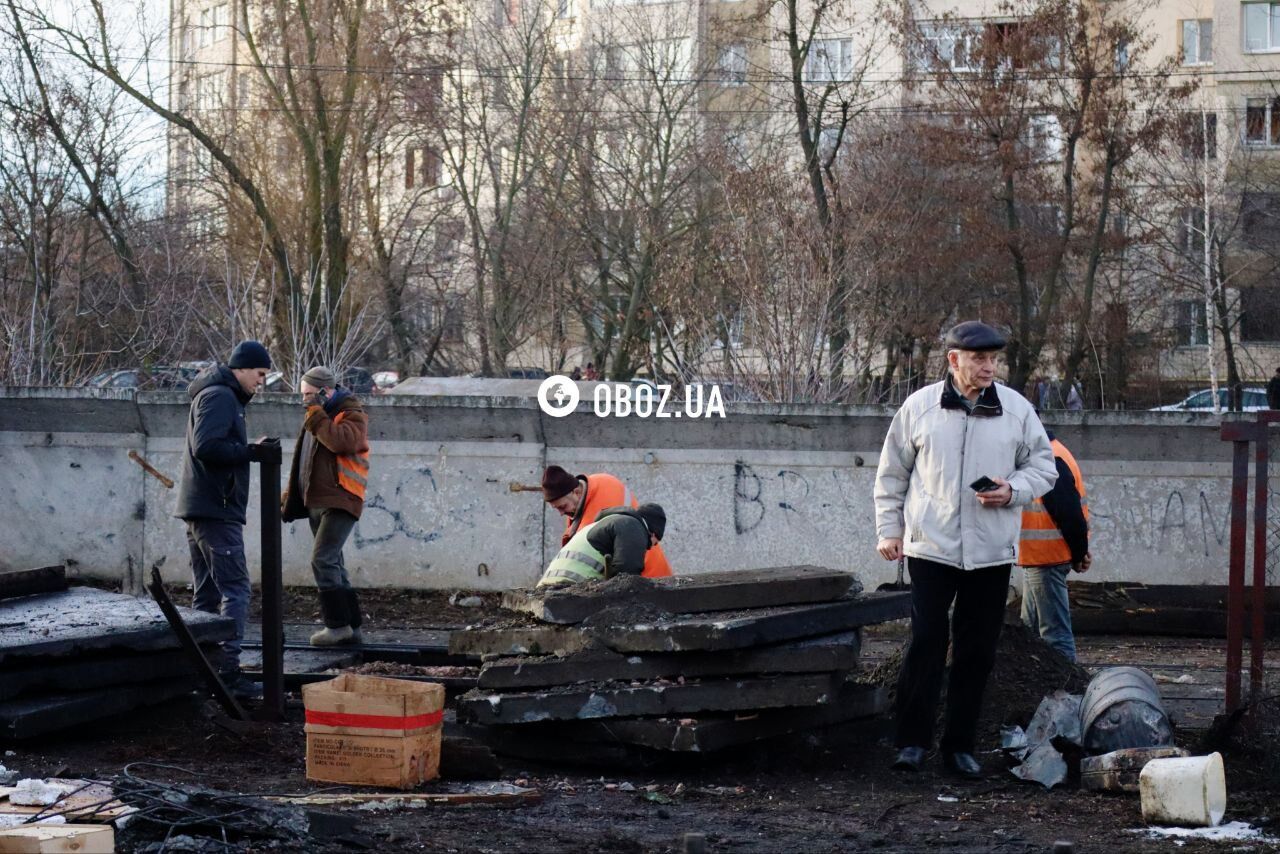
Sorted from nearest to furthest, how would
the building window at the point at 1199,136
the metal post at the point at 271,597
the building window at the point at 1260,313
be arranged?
1. the metal post at the point at 271,597
2. the building window at the point at 1199,136
3. the building window at the point at 1260,313

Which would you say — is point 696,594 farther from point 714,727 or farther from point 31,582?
point 31,582

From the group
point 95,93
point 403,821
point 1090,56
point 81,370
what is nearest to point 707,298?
point 81,370

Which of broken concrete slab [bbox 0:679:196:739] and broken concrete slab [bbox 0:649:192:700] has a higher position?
broken concrete slab [bbox 0:649:192:700]

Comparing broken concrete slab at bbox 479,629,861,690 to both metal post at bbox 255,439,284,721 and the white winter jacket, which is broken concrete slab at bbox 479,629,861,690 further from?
metal post at bbox 255,439,284,721

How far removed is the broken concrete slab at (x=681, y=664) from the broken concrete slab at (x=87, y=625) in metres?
1.81

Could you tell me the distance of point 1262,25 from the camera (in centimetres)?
4706

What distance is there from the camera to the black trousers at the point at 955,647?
22.0 ft

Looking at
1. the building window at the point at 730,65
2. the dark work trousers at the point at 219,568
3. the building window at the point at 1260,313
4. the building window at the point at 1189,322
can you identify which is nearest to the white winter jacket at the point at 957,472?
the dark work trousers at the point at 219,568

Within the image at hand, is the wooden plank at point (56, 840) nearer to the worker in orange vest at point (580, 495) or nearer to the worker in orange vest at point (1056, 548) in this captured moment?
the worker in orange vest at point (580, 495)

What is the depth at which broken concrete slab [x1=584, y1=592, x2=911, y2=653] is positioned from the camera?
6.43m

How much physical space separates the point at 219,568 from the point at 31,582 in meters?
1.00

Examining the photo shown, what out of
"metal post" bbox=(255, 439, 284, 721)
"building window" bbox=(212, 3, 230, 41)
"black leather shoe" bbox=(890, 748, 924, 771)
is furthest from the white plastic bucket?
"building window" bbox=(212, 3, 230, 41)

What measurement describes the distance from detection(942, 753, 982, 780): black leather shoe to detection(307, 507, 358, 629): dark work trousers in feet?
15.8

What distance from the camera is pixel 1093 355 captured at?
1321 inches
